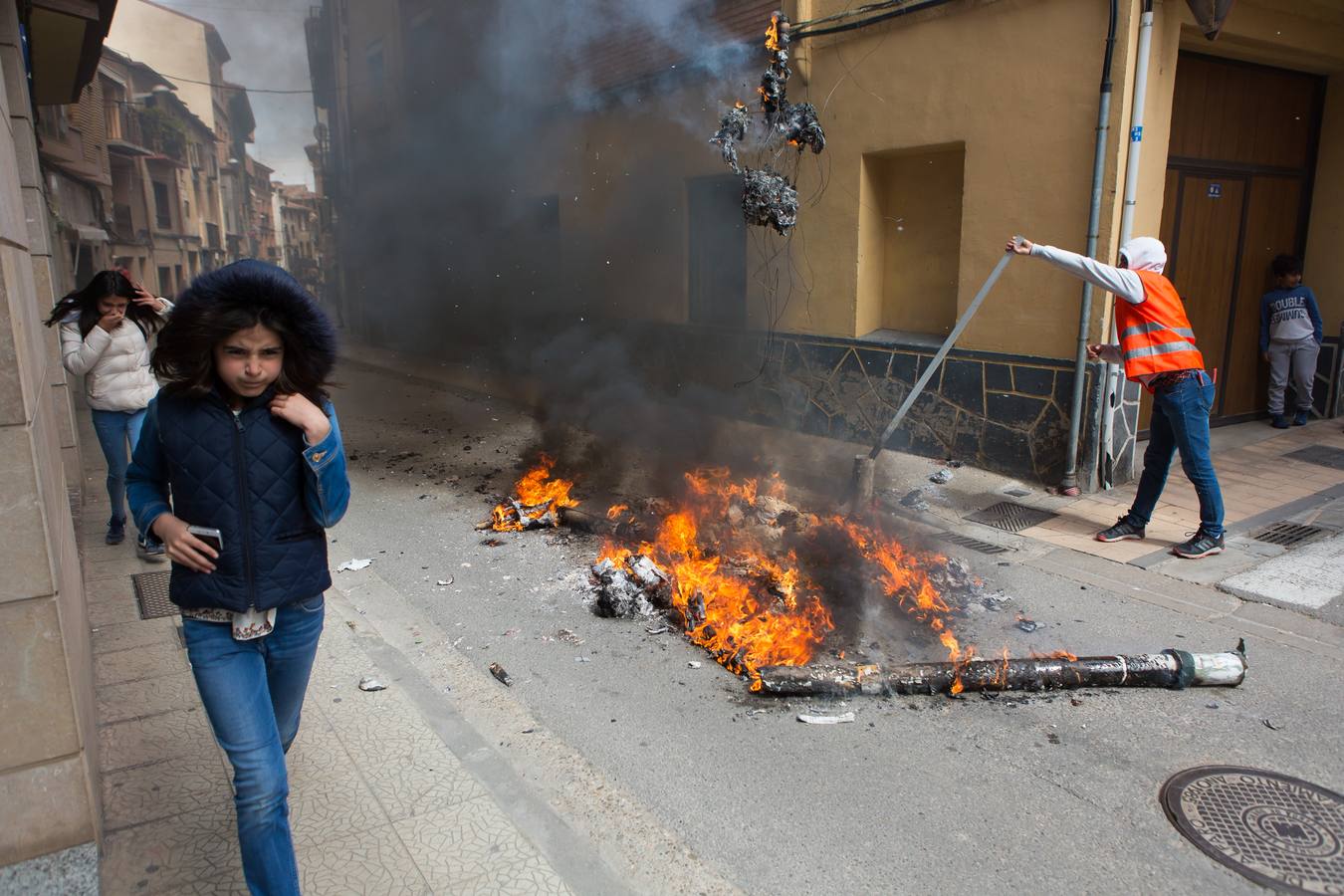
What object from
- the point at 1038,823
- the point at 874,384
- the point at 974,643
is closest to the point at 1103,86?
the point at 874,384

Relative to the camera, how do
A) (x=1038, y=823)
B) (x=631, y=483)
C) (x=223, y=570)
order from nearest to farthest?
1. (x=223, y=570)
2. (x=1038, y=823)
3. (x=631, y=483)

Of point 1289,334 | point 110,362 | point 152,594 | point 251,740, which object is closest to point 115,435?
point 110,362

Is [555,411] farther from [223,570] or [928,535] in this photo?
[223,570]

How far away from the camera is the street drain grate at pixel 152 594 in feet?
14.1

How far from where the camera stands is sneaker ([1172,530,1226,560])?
16.4 feet

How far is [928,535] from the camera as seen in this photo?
546 cm

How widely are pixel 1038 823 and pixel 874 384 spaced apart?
5.38 meters

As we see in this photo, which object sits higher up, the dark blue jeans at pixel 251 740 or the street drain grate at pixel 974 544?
the dark blue jeans at pixel 251 740

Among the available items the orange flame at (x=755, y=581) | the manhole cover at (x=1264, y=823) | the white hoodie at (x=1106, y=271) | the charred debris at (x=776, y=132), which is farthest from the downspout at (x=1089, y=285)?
the manhole cover at (x=1264, y=823)

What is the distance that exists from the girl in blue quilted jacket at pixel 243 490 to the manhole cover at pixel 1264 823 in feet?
8.95

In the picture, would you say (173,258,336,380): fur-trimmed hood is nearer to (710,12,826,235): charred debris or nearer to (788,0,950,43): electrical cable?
(710,12,826,235): charred debris

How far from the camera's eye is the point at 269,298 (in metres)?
2.13

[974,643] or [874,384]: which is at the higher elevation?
[874,384]

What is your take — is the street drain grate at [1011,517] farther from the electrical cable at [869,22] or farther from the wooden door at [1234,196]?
the electrical cable at [869,22]
